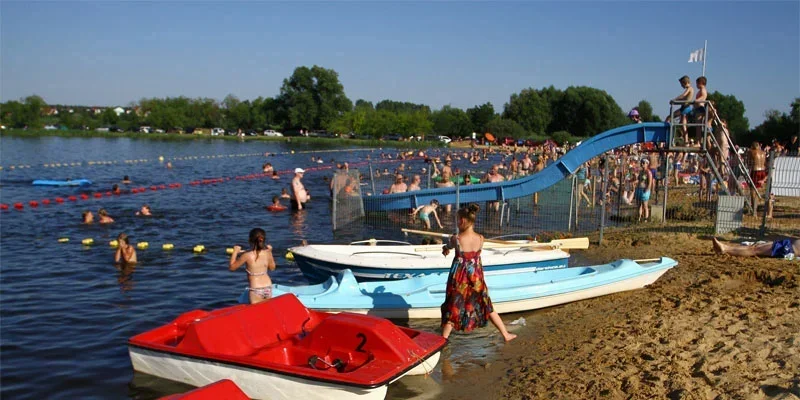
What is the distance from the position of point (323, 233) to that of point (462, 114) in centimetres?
10790

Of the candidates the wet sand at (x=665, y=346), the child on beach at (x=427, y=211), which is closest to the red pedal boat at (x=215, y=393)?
the wet sand at (x=665, y=346)

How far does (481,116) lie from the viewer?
397ft

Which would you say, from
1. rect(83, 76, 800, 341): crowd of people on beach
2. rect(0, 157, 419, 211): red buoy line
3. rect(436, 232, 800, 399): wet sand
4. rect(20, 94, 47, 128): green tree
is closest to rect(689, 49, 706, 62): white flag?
rect(83, 76, 800, 341): crowd of people on beach

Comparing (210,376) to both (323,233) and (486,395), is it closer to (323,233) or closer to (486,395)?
(486,395)

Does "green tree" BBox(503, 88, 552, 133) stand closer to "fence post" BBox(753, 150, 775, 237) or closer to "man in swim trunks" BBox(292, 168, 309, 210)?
"man in swim trunks" BBox(292, 168, 309, 210)

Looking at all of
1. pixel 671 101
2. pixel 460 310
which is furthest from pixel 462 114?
pixel 460 310

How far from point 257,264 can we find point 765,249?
9.67m

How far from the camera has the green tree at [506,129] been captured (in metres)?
108

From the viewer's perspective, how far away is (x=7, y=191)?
30578 mm

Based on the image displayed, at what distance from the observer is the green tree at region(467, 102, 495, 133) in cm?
12000

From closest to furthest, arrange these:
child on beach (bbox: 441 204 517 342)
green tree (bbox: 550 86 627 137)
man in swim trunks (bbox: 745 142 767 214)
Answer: child on beach (bbox: 441 204 517 342), man in swim trunks (bbox: 745 142 767 214), green tree (bbox: 550 86 627 137)

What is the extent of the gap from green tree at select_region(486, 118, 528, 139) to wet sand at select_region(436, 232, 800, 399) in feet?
322

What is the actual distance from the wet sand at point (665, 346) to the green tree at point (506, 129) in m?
98.2

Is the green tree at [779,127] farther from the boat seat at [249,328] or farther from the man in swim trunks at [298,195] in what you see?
the boat seat at [249,328]
